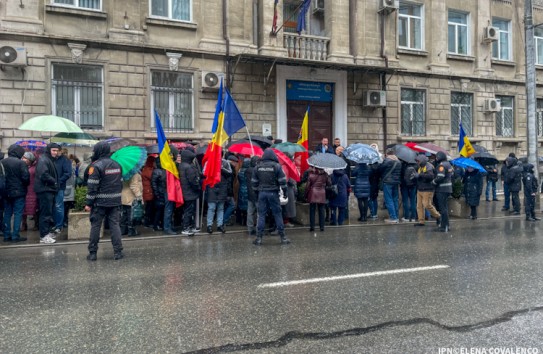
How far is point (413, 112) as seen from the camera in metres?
19.9

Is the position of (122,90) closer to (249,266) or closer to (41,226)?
(41,226)

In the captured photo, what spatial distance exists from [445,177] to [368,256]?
4.04 m

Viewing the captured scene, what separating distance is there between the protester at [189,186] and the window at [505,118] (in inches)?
690

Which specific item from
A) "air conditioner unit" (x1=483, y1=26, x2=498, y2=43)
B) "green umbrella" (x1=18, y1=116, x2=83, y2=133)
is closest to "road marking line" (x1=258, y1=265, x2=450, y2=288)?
"green umbrella" (x1=18, y1=116, x2=83, y2=133)

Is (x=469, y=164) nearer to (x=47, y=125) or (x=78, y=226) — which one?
(x=78, y=226)

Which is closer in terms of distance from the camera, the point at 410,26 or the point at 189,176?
the point at 189,176

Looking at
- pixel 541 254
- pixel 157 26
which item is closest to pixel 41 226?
pixel 157 26

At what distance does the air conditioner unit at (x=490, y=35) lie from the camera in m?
21.0

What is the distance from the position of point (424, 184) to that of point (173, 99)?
865cm

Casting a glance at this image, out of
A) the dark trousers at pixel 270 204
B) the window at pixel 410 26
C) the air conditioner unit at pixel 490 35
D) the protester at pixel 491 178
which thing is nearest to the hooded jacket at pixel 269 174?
the dark trousers at pixel 270 204

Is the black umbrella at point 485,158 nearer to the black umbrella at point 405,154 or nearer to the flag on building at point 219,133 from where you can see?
the black umbrella at point 405,154

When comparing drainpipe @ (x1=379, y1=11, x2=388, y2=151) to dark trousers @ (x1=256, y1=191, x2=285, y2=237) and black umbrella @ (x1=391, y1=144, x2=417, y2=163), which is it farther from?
dark trousers @ (x1=256, y1=191, x2=285, y2=237)

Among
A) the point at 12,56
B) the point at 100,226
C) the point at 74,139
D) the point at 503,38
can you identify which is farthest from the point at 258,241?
the point at 503,38

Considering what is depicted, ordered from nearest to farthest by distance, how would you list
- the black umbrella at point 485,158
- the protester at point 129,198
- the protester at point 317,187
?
1. the protester at point 129,198
2. the protester at point 317,187
3. the black umbrella at point 485,158
